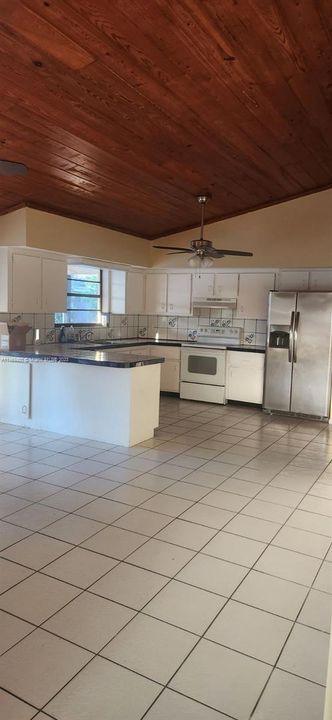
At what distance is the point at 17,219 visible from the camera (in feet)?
17.1

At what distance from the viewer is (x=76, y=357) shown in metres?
4.81

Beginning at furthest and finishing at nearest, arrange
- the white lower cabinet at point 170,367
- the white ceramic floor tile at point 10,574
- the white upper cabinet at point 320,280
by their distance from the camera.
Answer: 1. the white lower cabinet at point 170,367
2. the white upper cabinet at point 320,280
3. the white ceramic floor tile at point 10,574

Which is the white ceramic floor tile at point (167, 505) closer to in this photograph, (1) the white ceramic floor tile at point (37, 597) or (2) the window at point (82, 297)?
(1) the white ceramic floor tile at point (37, 597)

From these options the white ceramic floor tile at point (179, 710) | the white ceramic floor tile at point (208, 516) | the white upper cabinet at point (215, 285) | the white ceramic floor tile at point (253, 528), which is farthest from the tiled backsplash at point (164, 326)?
the white ceramic floor tile at point (179, 710)

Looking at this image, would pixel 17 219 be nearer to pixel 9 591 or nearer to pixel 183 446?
pixel 183 446


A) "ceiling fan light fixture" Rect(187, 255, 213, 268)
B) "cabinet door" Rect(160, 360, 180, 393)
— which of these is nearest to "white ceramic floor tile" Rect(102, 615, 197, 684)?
"ceiling fan light fixture" Rect(187, 255, 213, 268)

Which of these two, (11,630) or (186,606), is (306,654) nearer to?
(186,606)

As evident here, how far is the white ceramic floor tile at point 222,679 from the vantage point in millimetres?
1703

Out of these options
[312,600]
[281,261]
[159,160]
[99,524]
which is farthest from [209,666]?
[281,261]

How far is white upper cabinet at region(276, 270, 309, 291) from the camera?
679cm

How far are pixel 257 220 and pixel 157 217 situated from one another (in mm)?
1366

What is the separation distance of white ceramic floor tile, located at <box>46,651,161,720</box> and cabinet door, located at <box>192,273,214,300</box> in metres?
6.11

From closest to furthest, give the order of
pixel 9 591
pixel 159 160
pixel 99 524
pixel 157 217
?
pixel 9 591
pixel 99 524
pixel 159 160
pixel 157 217

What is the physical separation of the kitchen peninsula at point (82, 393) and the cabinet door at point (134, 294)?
2.35 meters
